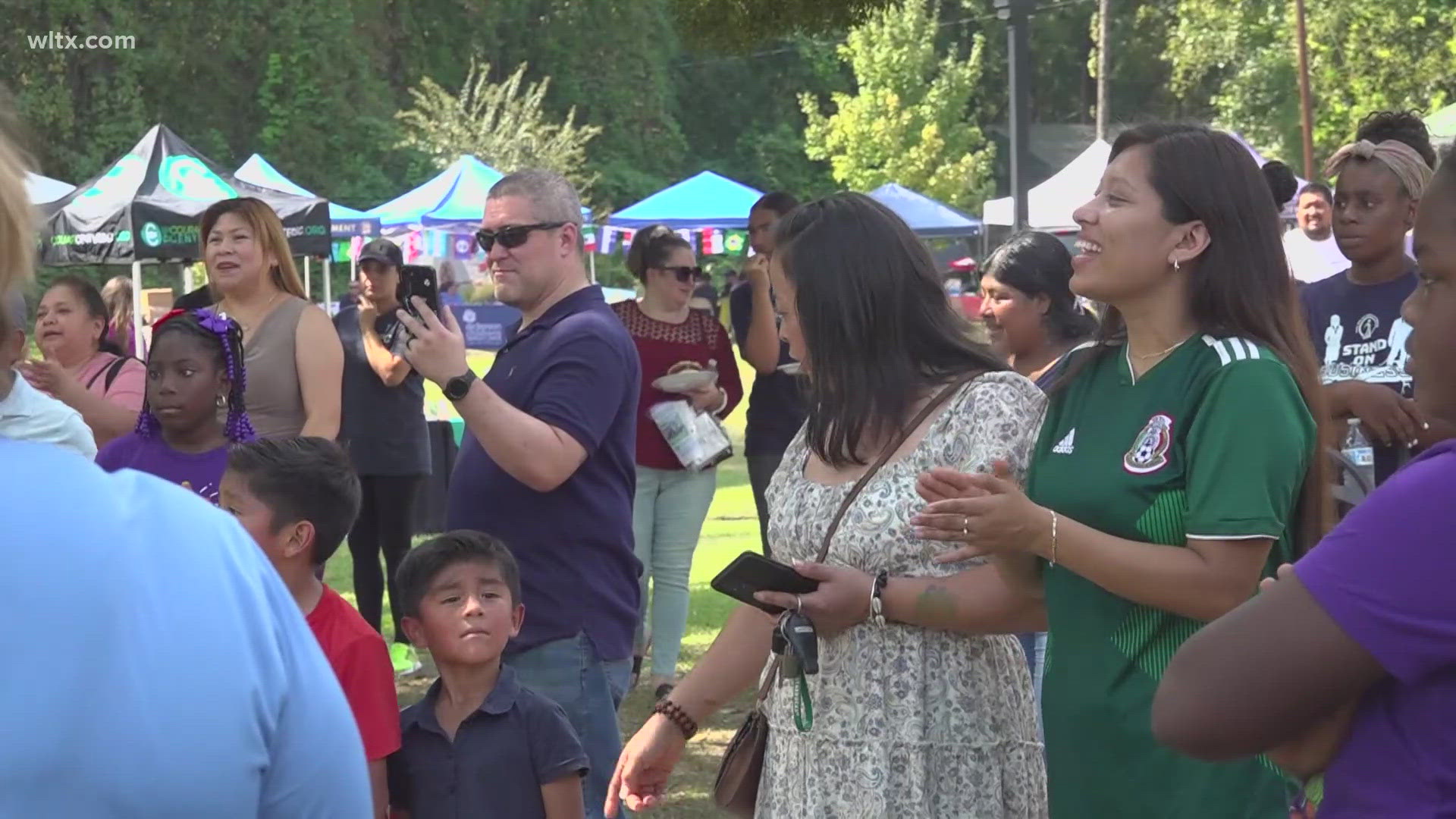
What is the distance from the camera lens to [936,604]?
9.84 ft

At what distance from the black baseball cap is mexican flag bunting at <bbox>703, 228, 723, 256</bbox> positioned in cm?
2148

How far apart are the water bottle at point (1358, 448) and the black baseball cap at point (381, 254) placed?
4.68m

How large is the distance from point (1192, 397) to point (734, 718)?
5018 mm

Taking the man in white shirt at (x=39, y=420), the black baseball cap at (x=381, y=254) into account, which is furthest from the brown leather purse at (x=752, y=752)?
the black baseball cap at (x=381, y=254)

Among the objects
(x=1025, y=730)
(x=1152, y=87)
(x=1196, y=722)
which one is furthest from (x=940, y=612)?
(x=1152, y=87)

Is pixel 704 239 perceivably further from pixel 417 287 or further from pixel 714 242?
pixel 417 287

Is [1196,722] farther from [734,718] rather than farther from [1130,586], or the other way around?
[734,718]

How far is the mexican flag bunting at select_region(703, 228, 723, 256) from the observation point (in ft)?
98.2

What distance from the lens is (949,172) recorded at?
48906 millimetres

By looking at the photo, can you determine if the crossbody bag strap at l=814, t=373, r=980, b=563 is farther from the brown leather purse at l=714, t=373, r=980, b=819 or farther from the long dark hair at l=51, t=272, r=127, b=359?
the long dark hair at l=51, t=272, r=127, b=359

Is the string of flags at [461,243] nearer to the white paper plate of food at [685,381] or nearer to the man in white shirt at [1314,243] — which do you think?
the man in white shirt at [1314,243]

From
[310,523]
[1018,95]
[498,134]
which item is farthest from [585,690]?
[498,134]

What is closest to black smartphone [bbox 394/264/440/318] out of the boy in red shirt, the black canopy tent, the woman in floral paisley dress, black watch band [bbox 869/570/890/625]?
the boy in red shirt

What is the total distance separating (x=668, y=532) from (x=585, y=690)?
334cm
